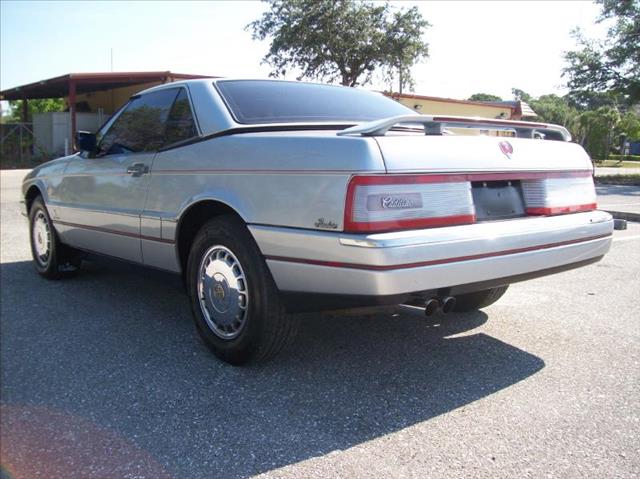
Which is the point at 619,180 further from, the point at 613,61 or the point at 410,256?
the point at 410,256

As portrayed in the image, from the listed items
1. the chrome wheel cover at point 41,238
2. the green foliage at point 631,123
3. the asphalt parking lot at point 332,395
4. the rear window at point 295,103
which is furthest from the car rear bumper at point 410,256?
the green foliage at point 631,123

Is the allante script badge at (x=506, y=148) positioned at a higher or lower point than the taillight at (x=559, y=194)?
higher

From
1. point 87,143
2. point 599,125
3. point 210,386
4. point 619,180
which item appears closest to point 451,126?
point 210,386

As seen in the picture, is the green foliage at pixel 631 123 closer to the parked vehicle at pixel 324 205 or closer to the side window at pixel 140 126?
the parked vehicle at pixel 324 205

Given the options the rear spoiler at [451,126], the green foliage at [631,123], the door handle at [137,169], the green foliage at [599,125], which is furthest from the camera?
the green foliage at [631,123]

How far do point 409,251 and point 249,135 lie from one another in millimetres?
1160

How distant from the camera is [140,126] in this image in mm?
4246

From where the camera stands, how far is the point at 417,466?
7.59 feet

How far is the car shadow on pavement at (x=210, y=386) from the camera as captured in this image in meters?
2.47

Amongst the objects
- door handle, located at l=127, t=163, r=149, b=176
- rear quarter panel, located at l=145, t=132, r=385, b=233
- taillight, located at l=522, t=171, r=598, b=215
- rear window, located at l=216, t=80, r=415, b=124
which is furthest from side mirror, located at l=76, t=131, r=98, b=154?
taillight, located at l=522, t=171, r=598, b=215

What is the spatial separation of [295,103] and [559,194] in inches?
66.8

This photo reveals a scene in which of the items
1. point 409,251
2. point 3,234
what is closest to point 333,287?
point 409,251

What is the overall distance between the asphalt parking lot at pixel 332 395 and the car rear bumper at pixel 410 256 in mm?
595

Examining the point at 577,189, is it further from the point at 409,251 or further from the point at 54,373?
the point at 54,373
